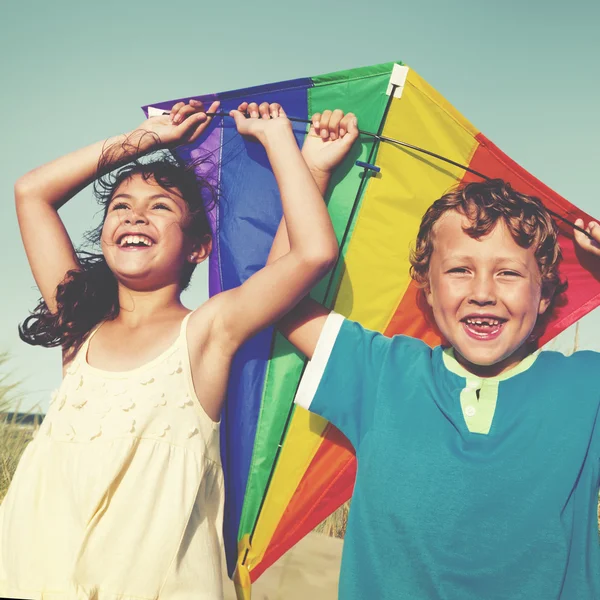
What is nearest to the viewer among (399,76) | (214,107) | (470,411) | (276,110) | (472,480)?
(472,480)

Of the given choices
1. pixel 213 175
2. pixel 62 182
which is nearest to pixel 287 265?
pixel 213 175

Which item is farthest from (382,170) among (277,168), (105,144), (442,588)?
(442,588)

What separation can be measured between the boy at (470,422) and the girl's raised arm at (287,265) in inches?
6.0

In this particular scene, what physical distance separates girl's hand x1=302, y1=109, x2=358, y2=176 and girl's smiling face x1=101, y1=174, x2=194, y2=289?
491mm

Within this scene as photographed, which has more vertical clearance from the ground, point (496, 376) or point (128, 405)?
point (496, 376)

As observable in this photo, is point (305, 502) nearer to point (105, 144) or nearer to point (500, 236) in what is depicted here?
point (500, 236)

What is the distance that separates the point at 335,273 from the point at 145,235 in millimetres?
664

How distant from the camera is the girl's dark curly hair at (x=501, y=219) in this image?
2074mm

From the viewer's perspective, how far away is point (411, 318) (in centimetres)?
245

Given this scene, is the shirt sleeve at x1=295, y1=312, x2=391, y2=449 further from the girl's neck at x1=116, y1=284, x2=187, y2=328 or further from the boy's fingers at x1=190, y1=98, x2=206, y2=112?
the boy's fingers at x1=190, y1=98, x2=206, y2=112

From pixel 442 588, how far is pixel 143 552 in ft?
2.70

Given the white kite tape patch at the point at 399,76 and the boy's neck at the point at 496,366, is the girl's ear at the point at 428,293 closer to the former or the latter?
the boy's neck at the point at 496,366

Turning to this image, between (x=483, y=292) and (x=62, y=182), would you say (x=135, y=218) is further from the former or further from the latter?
(x=483, y=292)

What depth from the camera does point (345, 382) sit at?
2.14m
